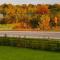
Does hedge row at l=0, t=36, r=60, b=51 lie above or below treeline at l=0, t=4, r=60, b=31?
below

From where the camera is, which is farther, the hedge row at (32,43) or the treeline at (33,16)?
the treeline at (33,16)

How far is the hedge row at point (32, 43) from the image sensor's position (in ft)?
43.2

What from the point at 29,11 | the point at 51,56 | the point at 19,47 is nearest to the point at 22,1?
the point at 29,11

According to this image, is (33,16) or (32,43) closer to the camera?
(32,43)

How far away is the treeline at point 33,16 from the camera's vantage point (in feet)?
49.6

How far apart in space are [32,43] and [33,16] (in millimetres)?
2306

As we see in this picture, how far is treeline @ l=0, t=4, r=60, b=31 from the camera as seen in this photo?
15.1m

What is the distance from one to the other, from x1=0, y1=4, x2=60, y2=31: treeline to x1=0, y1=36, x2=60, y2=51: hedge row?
127 centimetres

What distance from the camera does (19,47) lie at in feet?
46.4

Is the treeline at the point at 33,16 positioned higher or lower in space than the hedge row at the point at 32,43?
higher

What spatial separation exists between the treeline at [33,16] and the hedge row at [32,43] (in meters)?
1.27

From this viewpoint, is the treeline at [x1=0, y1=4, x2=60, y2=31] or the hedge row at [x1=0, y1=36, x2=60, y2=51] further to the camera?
the treeline at [x1=0, y1=4, x2=60, y2=31]

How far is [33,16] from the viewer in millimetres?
15297

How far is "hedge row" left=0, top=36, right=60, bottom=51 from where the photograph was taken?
13156 millimetres
